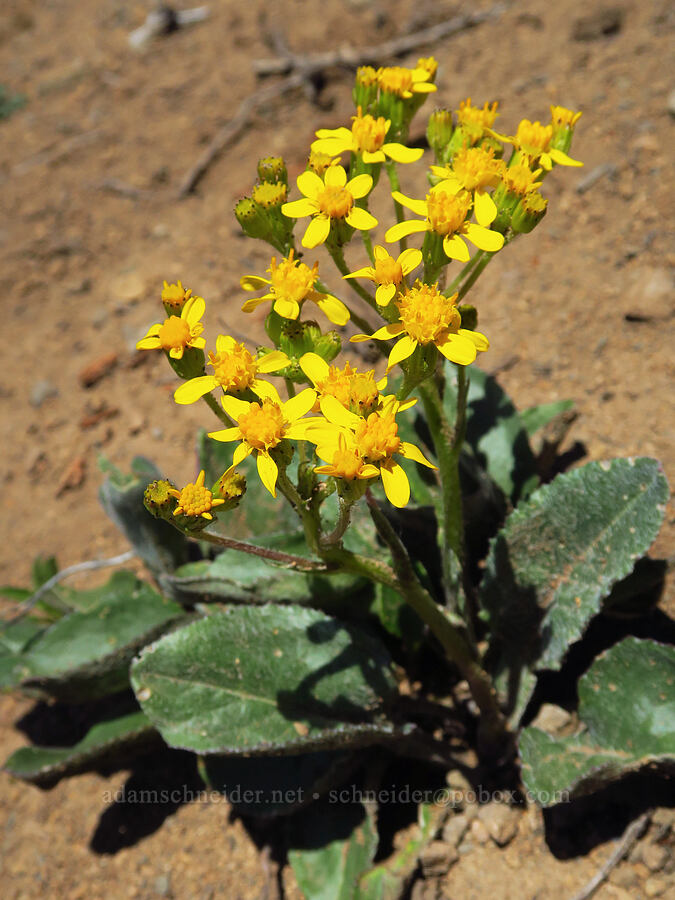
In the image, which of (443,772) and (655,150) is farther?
(655,150)

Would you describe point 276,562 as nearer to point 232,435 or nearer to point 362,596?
point 232,435

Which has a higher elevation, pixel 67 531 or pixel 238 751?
pixel 238 751

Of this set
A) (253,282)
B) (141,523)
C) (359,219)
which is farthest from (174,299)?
(141,523)

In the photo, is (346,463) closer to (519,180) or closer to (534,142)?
(519,180)

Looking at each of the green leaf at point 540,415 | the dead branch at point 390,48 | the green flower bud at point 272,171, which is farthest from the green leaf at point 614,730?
the dead branch at point 390,48

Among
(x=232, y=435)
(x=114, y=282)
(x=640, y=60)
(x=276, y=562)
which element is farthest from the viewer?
(x=114, y=282)

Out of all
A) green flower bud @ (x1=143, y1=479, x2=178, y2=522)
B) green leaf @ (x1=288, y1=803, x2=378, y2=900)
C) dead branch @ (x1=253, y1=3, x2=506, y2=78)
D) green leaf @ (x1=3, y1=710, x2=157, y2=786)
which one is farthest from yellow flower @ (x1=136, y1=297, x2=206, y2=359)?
dead branch @ (x1=253, y1=3, x2=506, y2=78)

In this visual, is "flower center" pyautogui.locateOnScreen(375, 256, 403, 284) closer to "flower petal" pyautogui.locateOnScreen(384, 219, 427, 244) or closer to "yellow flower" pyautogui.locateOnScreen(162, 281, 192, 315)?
"flower petal" pyautogui.locateOnScreen(384, 219, 427, 244)

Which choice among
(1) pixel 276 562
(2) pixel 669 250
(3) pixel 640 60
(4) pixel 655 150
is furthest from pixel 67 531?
(3) pixel 640 60
